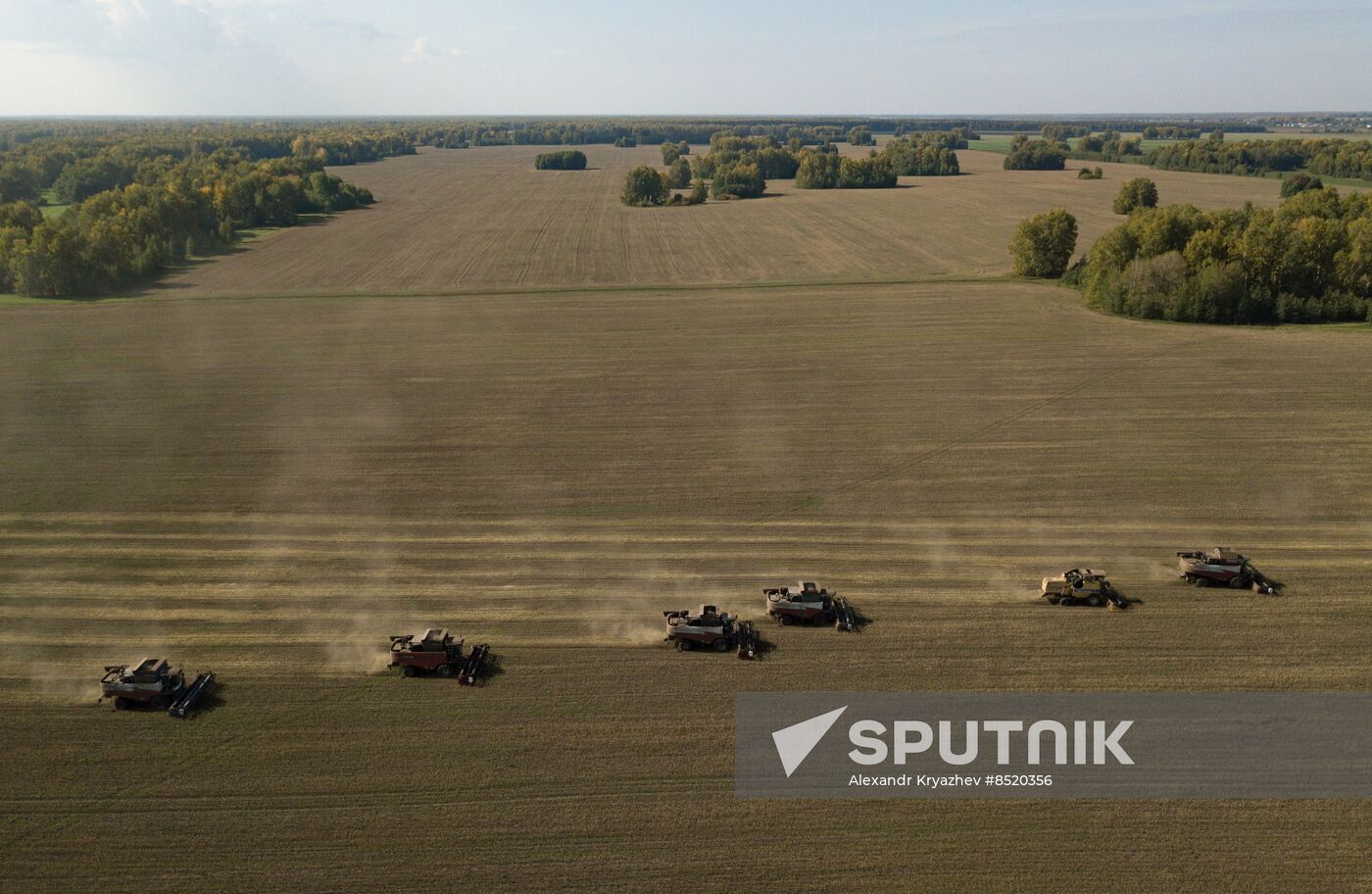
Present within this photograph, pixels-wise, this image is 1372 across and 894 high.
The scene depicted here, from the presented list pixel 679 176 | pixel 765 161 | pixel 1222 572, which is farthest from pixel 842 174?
pixel 1222 572

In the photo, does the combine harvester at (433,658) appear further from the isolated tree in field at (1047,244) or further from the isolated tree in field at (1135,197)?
the isolated tree in field at (1135,197)

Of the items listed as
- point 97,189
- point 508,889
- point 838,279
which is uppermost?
point 97,189

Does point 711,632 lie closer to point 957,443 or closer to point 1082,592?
point 1082,592

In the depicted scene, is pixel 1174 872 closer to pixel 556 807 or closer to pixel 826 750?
pixel 826 750

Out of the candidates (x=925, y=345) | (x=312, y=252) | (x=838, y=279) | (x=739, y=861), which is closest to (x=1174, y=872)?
(x=739, y=861)

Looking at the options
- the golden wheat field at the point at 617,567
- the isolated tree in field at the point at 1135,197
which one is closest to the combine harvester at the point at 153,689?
the golden wheat field at the point at 617,567

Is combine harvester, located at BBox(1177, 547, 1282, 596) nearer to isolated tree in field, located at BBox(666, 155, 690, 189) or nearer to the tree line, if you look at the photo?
the tree line

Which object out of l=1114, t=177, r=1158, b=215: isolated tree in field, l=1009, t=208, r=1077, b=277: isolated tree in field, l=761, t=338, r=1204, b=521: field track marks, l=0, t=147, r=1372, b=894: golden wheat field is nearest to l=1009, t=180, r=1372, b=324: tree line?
l=0, t=147, r=1372, b=894: golden wheat field
